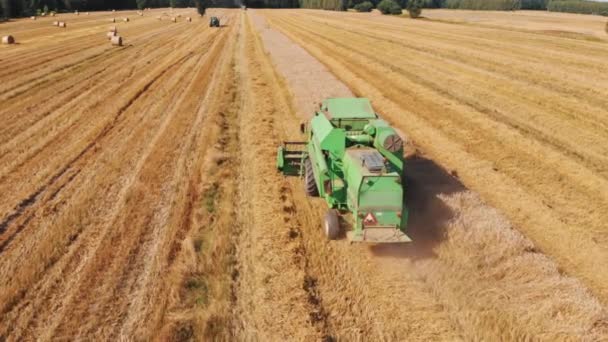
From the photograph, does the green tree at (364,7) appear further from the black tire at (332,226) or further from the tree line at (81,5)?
the black tire at (332,226)

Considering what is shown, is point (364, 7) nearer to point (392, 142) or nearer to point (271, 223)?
point (392, 142)

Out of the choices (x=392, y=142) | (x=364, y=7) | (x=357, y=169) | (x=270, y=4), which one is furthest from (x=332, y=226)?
(x=270, y=4)

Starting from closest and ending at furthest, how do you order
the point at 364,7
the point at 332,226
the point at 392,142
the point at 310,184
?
the point at 332,226, the point at 392,142, the point at 310,184, the point at 364,7

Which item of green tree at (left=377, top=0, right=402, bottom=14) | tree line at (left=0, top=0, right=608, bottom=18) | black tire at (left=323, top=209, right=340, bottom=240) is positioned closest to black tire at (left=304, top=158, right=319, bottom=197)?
black tire at (left=323, top=209, right=340, bottom=240)

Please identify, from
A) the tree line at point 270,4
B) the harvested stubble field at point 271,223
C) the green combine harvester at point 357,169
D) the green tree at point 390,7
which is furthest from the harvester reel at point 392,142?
the green tree at point 390,7

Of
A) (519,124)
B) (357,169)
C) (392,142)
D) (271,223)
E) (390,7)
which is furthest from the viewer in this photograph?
(390,7)
